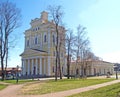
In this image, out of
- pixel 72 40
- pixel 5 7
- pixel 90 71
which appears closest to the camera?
→ pixel 5 7

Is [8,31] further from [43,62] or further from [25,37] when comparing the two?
[25,37]

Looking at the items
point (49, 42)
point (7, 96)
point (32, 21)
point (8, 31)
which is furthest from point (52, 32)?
point (7, 96)

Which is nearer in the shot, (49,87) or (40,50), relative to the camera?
(49,87)

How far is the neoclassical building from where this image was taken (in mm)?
74438

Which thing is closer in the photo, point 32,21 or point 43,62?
point 43,62

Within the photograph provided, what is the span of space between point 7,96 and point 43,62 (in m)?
58.3

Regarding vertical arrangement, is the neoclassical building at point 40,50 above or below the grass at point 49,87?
above

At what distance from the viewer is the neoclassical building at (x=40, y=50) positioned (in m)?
74.4

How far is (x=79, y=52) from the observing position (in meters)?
50.7

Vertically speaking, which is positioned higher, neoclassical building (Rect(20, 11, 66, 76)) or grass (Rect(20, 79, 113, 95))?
neoclassical building (Rect(20, 11, 66, 76))

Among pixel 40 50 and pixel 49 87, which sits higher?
pixel 40 50

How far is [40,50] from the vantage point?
7669 centimetres

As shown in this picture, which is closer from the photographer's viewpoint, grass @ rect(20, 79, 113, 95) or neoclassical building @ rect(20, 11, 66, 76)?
grass @ rect(20, 79, 113, 95)

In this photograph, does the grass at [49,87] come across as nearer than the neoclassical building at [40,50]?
Yes
